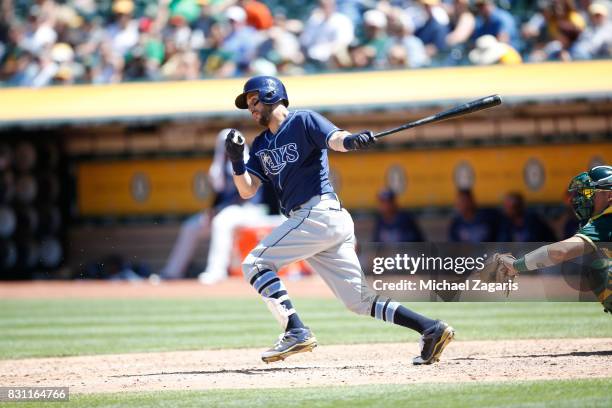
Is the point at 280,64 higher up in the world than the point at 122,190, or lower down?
higher up

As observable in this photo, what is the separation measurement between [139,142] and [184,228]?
2.09 m

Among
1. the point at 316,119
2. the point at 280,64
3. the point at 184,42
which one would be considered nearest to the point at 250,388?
the point at 316,119

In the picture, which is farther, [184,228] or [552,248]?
[184,228]

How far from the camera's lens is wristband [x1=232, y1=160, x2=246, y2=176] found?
22.1 ft

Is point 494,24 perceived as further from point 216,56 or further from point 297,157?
point 297,157

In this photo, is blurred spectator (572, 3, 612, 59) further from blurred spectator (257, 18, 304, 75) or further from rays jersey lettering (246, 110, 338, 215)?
rays jersey lettering (246, 110, 338, 215)

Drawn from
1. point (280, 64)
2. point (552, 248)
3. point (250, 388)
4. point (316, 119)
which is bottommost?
point (250, 388)

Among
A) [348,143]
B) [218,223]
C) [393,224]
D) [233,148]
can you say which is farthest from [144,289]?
[348,143]

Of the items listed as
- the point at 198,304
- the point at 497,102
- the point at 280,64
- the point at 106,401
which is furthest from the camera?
the point at 280,64

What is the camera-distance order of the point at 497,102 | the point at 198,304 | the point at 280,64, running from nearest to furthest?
1. the point at 497,102
2. the point at 198,304
3. the point at 280,64

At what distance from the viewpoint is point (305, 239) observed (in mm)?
6551

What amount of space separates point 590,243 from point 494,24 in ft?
26.1

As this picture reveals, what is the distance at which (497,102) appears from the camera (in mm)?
6395

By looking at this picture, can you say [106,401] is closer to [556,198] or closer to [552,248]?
[552,248]
